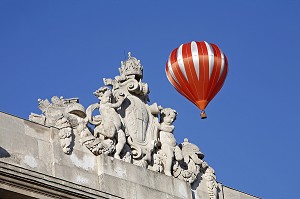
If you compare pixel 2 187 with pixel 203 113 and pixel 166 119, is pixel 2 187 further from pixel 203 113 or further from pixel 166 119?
pixel 203 113

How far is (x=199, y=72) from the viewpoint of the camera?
1704 inches

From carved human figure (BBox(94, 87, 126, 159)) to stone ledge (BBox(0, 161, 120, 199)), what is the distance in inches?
76.5

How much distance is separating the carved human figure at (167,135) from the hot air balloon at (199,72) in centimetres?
361

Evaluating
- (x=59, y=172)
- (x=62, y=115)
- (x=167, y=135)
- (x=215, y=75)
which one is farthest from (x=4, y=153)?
(x=215, y=75)

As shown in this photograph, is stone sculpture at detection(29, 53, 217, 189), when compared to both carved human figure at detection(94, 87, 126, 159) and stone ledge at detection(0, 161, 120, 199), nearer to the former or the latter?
carved human figure at detection(94, 87, 126, 159)

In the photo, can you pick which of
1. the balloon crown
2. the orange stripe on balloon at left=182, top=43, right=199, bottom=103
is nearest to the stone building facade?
the balloon crown

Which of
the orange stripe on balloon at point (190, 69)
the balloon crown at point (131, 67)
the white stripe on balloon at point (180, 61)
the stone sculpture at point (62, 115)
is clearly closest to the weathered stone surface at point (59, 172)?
the stone sculpture at point (62, 115)

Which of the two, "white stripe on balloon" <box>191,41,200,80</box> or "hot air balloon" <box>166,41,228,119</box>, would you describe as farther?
"white stripe on balloon" <box>191,41,200,80</box>

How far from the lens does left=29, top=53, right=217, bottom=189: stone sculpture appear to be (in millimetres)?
37000

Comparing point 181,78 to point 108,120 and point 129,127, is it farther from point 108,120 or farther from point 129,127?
point 108,120

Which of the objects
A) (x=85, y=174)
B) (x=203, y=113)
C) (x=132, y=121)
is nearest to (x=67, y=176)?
(x=85, y=174)

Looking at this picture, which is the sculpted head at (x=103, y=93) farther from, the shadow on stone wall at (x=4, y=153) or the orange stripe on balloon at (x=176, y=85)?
the orange stripe on balloon at (x=176, y=85)

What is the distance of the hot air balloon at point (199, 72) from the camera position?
43.2 meters

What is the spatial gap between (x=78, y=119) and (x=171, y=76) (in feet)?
23.8
